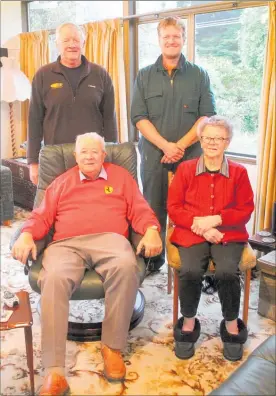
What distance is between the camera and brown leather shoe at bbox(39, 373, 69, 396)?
67.4 inches

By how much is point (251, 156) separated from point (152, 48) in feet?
4.19

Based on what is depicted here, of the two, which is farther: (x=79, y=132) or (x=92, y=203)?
(x=79, y=132)

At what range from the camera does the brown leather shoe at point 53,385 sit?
1713 millimetres

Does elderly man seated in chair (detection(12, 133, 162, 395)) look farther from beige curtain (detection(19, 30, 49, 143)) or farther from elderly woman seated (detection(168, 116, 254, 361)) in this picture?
beige curtain (detection(19, 30, 49, 143))

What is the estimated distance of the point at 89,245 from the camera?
2.02 meters

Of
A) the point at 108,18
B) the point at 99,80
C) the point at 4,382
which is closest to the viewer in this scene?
the point at 4,382

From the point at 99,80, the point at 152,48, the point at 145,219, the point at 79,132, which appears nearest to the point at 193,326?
the point at 145,219

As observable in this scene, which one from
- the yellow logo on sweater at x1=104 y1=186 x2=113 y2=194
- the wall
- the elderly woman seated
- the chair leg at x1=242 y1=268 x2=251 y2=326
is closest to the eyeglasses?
the elderly woman seated

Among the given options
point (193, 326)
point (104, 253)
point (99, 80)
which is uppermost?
point (99, 80)

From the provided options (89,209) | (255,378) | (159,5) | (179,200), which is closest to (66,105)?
(89,209)

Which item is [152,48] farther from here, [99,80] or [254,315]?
[254,315]

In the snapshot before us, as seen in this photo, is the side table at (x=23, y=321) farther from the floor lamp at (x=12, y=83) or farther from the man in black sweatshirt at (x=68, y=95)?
the floor lamp at (x=12, y=83)

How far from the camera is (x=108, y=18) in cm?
362

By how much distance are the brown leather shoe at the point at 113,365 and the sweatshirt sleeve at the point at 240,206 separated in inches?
29.9
